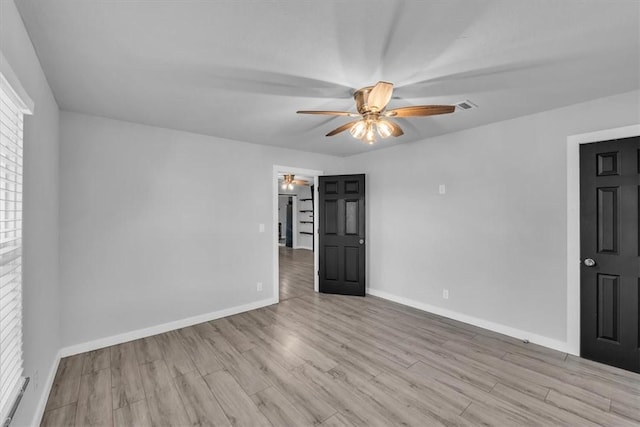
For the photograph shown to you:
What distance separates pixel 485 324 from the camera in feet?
10.8

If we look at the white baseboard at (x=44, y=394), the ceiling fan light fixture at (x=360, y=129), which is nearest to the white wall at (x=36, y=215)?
the white baseboard at (x=44, y=394)

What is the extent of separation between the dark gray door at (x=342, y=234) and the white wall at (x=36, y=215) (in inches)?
132

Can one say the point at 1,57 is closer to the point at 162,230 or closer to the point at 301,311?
the point at 162,230

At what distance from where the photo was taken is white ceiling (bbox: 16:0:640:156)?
1413 mm

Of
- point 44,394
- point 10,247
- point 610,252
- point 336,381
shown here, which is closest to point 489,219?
point 610,252

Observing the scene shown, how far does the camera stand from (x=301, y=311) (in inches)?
153

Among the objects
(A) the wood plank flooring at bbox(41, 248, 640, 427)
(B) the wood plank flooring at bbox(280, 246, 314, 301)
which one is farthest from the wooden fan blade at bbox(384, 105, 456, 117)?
(B) the wood plank flooring at bbox(280, 246, 314, 301)

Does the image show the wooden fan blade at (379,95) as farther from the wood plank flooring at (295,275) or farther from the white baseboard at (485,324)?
the wood plank flooring at (295,275)

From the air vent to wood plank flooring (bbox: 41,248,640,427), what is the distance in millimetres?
2440

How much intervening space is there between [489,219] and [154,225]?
12.9 feet

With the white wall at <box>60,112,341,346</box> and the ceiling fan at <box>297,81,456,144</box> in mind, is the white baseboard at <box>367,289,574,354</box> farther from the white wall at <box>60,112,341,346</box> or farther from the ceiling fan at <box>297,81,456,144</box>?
the ceiling fan at <box>297,81,456,144</box>

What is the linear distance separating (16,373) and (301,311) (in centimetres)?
285

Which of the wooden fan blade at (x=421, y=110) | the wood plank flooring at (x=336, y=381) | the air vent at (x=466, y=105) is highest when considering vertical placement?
the air vent at (x=466, y=105)

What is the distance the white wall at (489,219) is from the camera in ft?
9.11
